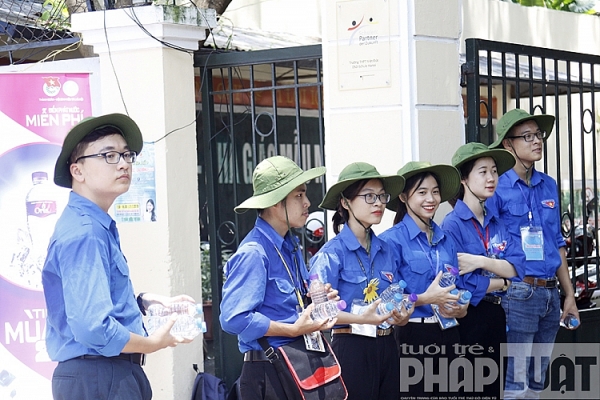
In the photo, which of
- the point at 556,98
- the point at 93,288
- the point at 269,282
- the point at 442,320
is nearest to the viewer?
the point at 93,288

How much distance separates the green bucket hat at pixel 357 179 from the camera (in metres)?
4.58

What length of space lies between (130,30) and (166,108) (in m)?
0.53

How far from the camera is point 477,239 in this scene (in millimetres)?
5312

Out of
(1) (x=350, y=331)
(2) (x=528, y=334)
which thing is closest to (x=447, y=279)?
(1) (x=350, y=331)

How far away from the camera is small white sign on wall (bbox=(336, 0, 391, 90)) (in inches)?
216

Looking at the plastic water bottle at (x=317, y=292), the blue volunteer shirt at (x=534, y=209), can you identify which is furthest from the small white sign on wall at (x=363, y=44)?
the plastic water bottle at (x=317, y=292)

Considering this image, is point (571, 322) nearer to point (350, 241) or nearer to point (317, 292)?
point (350, 241)

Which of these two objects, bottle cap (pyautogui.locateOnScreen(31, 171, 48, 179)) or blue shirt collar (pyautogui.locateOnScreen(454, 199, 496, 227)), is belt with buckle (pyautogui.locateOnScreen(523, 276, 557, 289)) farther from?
bottle cap (pyautogui.locateOnScreen(31, 171, 48, 179))

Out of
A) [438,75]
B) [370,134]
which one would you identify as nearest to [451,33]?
[438,75]

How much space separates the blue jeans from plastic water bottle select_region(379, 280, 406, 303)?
1.29m

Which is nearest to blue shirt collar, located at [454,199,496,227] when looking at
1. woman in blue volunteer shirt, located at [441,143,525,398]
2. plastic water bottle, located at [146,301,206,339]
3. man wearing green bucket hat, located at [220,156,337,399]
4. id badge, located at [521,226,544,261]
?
woman in blue volunteer shirt, located at [441,143,525,398]

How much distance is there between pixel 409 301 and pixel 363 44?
1742 mm

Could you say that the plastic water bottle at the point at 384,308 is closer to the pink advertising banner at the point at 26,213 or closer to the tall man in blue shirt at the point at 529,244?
the tall man in blue shirt at the point at 529,244

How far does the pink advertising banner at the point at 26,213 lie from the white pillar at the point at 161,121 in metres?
0.39
